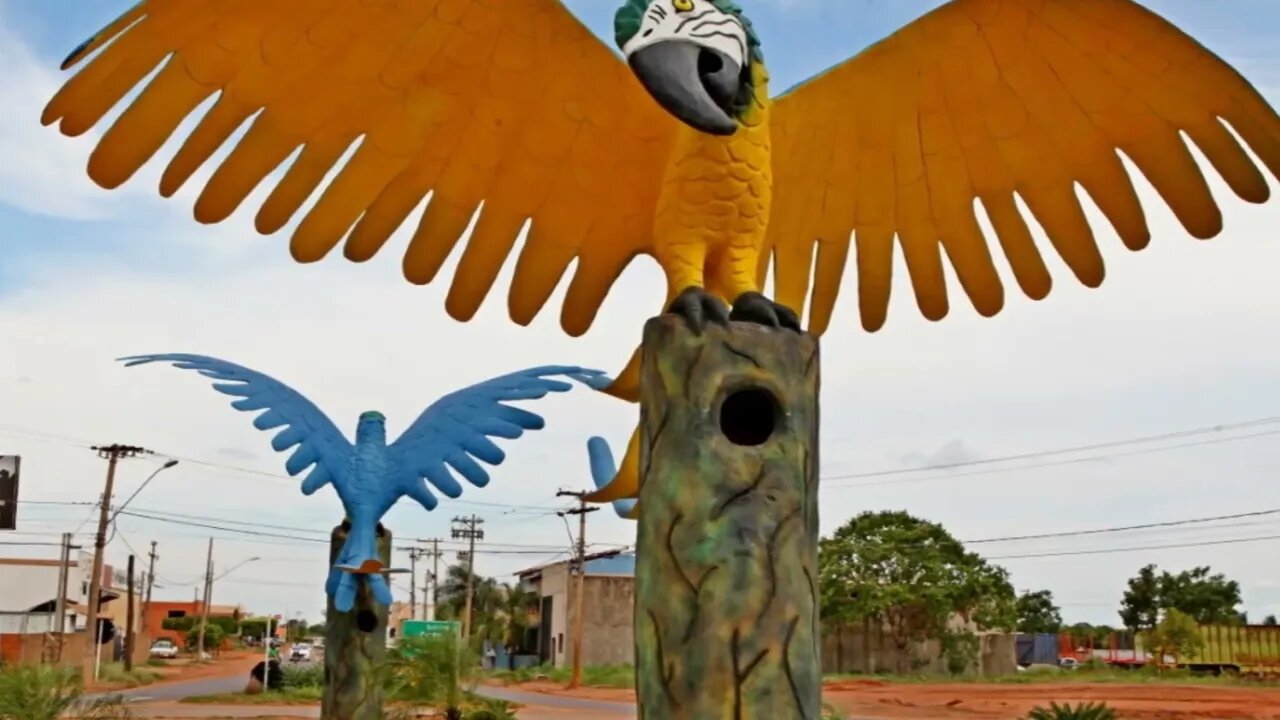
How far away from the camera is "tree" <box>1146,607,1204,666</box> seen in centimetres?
2742

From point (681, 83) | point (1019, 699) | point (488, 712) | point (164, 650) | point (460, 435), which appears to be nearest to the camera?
point (681, 83)

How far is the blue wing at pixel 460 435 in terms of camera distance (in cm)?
888

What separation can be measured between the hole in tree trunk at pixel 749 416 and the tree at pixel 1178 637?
27771 mm

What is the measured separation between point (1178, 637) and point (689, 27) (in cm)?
2850

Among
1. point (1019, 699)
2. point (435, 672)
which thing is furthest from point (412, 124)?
point (1019, 699)

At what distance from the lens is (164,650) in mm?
47875

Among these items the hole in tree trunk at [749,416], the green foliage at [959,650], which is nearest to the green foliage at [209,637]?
the green foliage at [959,650]

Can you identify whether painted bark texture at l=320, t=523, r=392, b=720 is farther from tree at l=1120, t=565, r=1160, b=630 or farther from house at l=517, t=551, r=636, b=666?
tree at l=1120, t=565, r=1160, b=630

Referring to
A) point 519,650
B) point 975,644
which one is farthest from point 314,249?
point 519,650

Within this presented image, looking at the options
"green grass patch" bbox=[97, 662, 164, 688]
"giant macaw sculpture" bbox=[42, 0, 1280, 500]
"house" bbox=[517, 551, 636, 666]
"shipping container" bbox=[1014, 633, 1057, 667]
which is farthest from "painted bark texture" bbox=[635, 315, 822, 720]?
"shipping container" bbox=[1014, 633, 1057, 667]

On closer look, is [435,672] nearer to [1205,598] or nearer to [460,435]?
[460,435]

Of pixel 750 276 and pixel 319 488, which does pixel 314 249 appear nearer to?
pixel 750 276

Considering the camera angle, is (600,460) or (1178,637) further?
(1178,637)

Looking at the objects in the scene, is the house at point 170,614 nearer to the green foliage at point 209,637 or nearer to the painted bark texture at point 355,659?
the green foliage at point 209,637
